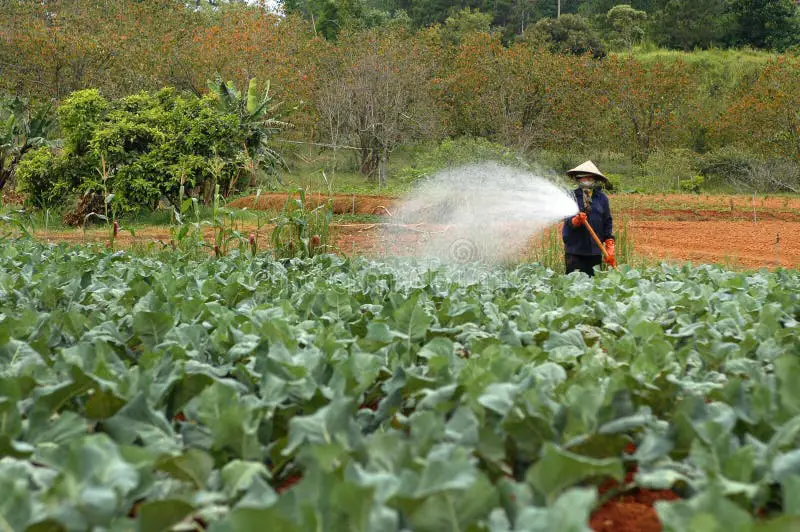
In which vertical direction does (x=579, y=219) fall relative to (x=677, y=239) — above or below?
above

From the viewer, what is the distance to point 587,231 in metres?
7.79

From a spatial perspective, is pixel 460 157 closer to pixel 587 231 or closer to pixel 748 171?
pixel 587 231

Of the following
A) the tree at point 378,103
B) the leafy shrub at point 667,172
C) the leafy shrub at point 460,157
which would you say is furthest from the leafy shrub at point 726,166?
the leafy shrub at point 460,157

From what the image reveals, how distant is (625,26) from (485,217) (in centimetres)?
4118

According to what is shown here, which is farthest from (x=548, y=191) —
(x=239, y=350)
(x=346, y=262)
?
(x=239, y=350)

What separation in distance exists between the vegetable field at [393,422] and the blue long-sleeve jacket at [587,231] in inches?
177

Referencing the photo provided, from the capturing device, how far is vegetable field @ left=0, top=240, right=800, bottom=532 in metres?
1.29

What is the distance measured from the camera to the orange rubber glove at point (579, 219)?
7278 millimetres

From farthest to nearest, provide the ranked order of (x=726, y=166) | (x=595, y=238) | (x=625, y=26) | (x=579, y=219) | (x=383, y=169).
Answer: (x=625, y=26), (x=726, y=166), (x=383, y=169), (x=579, y=219), (x=595, y=238)

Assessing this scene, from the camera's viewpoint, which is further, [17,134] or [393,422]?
[17,134]

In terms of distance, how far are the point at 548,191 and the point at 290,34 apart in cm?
2322

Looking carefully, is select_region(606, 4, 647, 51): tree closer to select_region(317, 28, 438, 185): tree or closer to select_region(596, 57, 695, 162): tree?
select_region(596, 57, 695, 162): tree

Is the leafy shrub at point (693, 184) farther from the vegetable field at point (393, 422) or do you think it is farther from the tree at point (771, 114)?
the vegetable field at point (393, 422)

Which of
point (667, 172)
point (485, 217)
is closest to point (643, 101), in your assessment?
point (667, 172)
